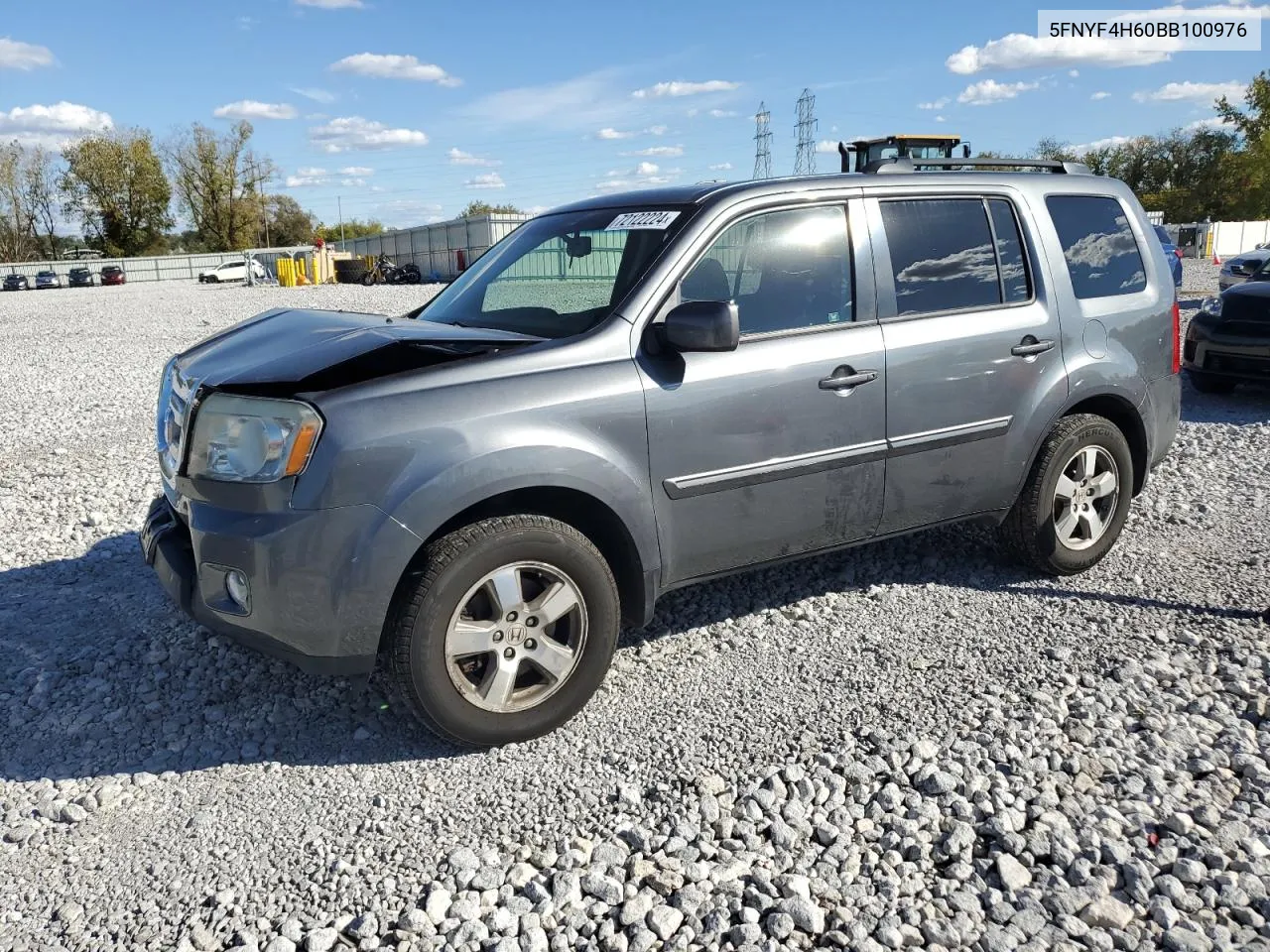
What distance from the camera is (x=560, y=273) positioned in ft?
14.4

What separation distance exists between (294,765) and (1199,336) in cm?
966

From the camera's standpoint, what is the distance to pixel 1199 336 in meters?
9.96

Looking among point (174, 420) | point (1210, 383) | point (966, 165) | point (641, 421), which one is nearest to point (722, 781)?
point (641, 421)

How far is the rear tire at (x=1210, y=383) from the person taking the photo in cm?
998

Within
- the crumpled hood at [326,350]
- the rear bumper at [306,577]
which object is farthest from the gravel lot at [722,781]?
the crumpled hood at [326,350]

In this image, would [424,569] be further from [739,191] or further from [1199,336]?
[1199,336]

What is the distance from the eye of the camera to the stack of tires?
1969 inches

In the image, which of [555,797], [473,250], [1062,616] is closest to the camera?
[555,797]

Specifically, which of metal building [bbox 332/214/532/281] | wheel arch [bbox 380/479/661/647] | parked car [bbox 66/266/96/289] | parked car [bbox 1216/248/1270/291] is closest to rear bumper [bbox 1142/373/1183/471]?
wheel arch [bbox 380/479/661/647]

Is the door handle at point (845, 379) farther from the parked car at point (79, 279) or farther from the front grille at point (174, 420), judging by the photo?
→ the parked car at point (79, 279)

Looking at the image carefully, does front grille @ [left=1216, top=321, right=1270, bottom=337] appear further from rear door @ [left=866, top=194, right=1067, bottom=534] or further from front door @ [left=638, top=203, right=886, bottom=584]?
front door @ [left=638, top=203, right=886, bottom=584]

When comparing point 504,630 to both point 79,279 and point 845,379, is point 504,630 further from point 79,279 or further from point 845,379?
point 79,279

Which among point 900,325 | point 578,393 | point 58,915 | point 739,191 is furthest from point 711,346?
point 58,915

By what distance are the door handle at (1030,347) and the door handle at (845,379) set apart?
34.7 inches
